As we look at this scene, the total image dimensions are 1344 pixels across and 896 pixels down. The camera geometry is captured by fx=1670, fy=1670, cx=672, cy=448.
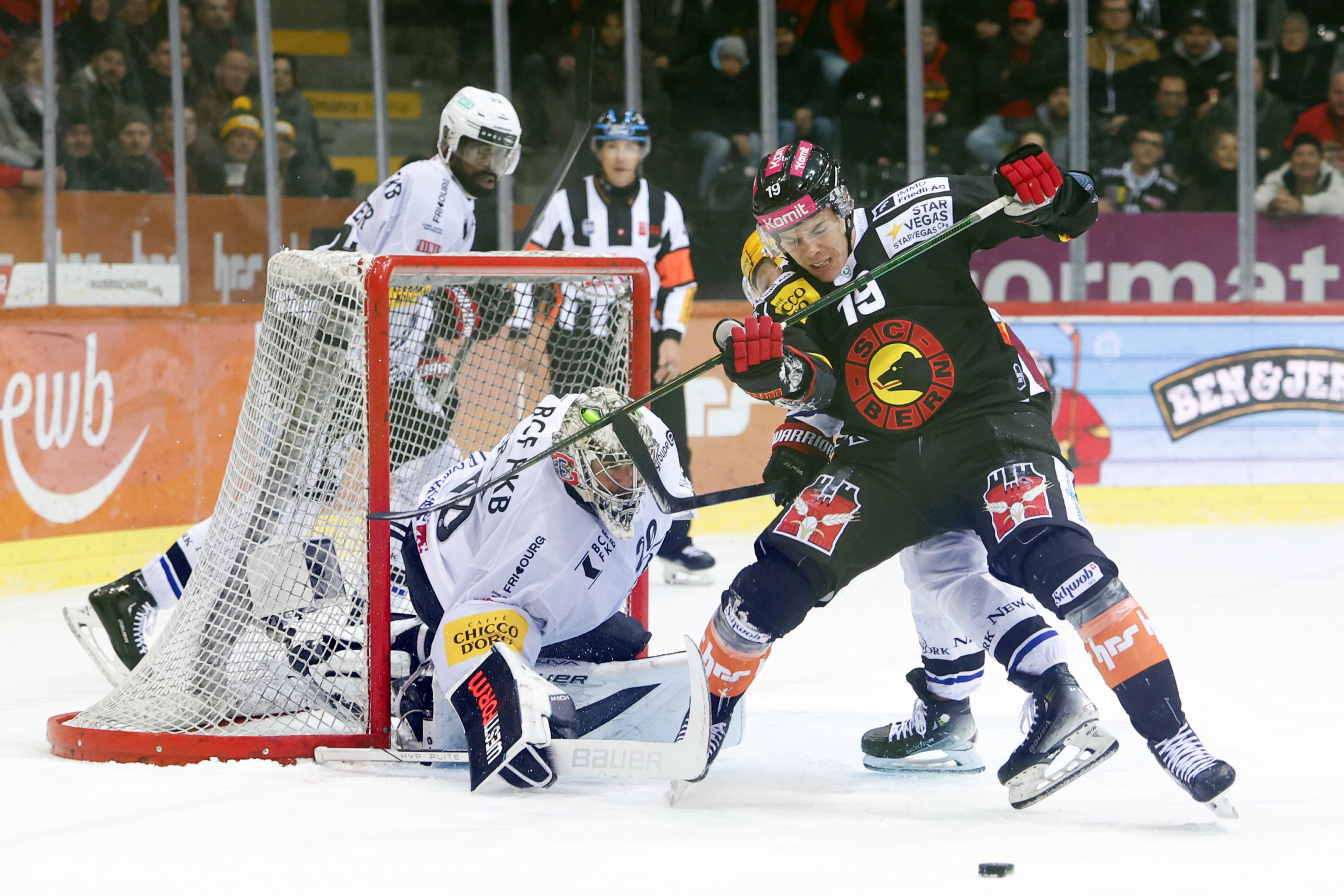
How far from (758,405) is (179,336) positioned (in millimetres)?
2185

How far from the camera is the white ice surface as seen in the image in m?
2.20

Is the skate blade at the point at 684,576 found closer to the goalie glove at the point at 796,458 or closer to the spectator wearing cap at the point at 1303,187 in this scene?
the goalie glove at the point at 796,458

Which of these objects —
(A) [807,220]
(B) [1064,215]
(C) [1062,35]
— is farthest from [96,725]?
(C) [1062,35]

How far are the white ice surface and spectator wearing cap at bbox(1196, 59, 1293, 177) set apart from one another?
363cm

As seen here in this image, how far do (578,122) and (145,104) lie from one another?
82.8 inches

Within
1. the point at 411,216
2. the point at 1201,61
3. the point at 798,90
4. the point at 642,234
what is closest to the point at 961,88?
the point at 798,90

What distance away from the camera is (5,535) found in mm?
4926

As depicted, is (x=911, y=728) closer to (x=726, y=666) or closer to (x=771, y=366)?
(x=726, y=666)

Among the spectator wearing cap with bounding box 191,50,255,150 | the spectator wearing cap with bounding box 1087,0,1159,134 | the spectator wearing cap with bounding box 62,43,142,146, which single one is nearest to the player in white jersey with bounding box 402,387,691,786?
the spectator wearing cap with bounding box 62,43,142,146

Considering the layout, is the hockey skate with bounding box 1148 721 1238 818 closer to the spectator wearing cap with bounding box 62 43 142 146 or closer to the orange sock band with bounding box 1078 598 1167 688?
the orange sock band with bounding box 1078 598 1167 688

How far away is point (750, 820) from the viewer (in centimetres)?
256

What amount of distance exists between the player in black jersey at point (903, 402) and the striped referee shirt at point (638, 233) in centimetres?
239

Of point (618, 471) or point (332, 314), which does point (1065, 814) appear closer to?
point (618, 471)

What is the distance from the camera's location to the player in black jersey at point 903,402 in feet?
Answer: 8.54
